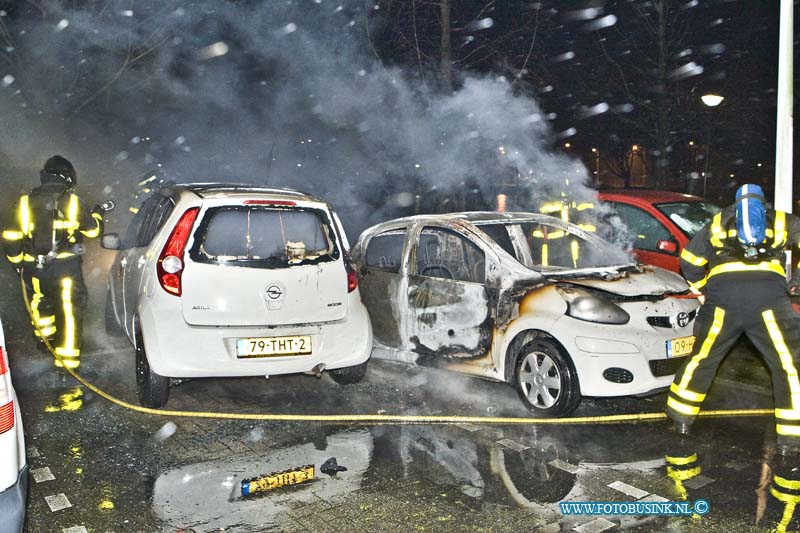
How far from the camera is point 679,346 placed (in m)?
5.61

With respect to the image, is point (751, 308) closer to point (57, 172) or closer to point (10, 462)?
point (10, 462)

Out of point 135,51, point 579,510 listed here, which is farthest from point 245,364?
point 135,51

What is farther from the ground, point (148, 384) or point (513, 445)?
point (148, 384)

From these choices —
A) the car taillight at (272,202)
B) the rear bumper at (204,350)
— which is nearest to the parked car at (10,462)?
the rear bumper at (204,350)

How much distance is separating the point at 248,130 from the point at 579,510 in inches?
806

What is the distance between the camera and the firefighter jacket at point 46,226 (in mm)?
6859

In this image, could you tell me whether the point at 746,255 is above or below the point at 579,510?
above

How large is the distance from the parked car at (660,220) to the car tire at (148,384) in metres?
5.18

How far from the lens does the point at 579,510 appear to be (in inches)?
160

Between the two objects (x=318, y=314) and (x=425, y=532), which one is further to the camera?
(x=318, y=314)

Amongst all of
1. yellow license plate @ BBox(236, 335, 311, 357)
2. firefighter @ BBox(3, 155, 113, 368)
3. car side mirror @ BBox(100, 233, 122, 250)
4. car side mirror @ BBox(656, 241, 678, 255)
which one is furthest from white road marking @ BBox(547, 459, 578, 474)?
firefighter @ BBox(3, 155, 113, 368)

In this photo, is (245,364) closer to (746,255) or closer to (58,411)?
(58,411)

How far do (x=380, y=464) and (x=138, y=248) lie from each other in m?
3.08

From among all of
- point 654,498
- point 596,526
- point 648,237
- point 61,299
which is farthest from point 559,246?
point 61,299
